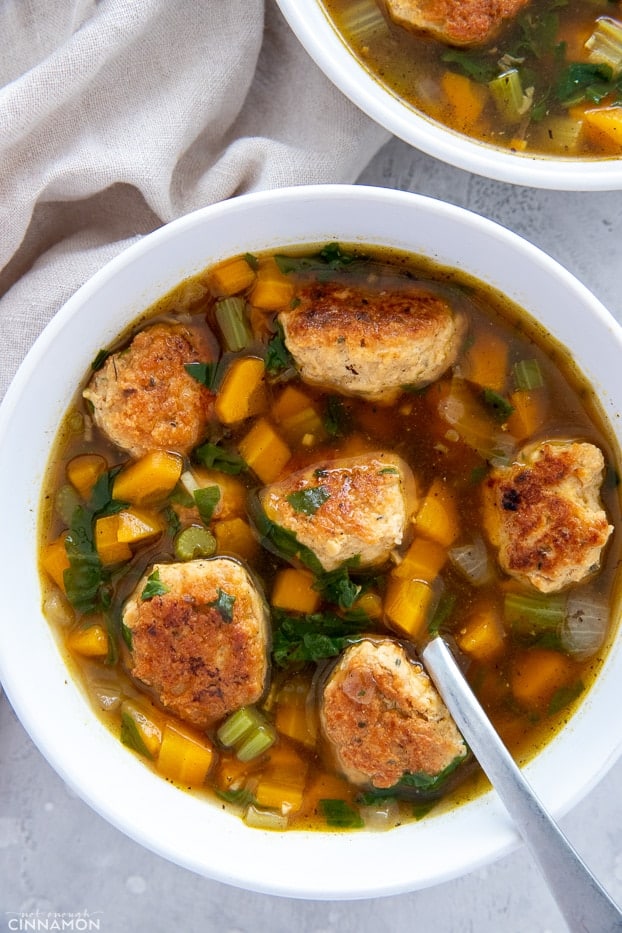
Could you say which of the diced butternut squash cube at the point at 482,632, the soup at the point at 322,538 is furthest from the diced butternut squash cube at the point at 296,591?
the diced butternut squash cube at the point at 482,632

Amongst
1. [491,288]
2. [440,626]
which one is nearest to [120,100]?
[491,288]

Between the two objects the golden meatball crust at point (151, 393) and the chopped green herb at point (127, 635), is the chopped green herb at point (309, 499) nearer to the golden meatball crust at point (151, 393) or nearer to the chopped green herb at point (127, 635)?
the golden meatball crust at point (151, 393)

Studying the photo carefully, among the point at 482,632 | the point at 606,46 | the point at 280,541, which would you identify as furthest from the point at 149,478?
the point at 606,46

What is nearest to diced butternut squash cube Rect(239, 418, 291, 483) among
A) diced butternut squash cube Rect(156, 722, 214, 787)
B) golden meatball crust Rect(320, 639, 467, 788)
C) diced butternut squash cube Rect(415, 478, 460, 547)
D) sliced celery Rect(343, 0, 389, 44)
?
diced butternut squash cube Rect(415, 478, 460, 547)

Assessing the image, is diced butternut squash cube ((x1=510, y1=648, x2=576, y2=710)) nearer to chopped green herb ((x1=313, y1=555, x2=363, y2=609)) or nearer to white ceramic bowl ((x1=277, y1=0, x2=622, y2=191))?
chopped green herb ((x1=313, y1=555, x2=363, y2=609))

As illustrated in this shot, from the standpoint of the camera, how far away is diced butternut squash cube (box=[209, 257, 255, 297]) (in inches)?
102

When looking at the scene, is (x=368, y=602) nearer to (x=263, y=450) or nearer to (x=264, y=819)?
(x=263, y=450)

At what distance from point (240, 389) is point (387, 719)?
992 mm

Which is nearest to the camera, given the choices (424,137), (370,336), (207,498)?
(370,336)

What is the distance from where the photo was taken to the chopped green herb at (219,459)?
2.64 metres

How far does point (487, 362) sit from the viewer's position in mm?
2619

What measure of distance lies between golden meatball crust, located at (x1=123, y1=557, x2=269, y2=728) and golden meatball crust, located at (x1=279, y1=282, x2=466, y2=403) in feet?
2.02

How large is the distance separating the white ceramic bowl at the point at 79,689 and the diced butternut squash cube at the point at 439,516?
0.50 metres

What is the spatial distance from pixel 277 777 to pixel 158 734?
0.37 meters
